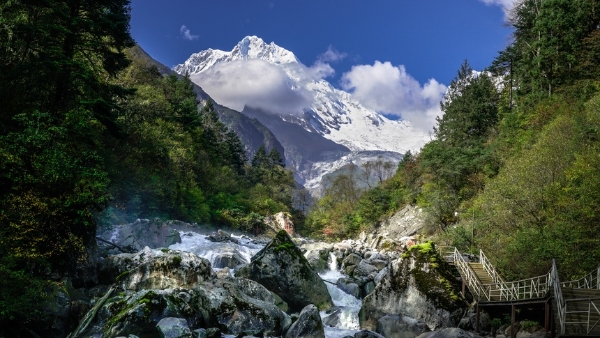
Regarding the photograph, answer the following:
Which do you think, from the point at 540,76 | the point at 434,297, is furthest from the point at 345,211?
the point at 434,297

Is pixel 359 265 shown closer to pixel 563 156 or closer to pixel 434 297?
pixel 434 297

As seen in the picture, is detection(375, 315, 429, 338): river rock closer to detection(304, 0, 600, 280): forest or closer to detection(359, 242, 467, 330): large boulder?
detection(359, 242, 467, 330): large boulder

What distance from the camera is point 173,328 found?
1200 cm

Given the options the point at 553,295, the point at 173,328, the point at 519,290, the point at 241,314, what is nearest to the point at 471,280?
the point at 519,290

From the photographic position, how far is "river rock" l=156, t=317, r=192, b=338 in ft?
38.8

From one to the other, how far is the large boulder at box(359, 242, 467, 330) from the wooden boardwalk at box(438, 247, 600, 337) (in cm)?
141

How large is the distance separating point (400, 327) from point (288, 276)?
5817mm

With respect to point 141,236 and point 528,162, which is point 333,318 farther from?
point 141,236

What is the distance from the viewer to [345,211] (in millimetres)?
74312

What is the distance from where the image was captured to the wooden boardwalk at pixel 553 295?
12680 mm

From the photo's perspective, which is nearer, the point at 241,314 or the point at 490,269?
the point at 241,314

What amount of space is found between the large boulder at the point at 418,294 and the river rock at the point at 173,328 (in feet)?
33.0

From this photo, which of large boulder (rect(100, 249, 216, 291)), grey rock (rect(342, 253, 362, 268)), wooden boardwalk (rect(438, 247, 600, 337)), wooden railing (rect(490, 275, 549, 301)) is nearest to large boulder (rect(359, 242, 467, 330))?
wooden boardwalk (rect(438, 247, 600, 337))

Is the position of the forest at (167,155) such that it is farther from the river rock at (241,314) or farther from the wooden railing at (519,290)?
the river rock at (241,314)
